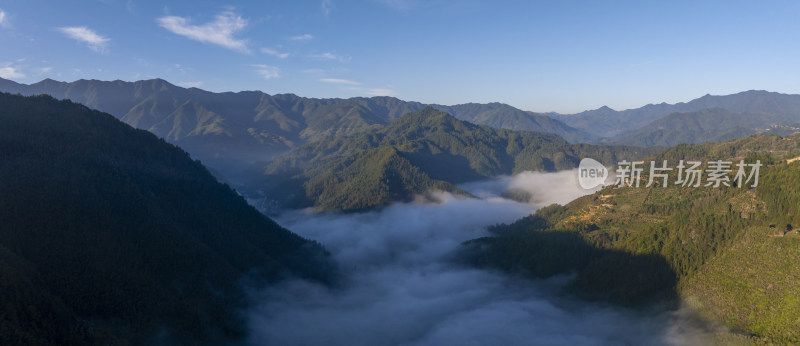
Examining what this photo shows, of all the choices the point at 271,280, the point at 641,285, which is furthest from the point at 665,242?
the point at 271,280

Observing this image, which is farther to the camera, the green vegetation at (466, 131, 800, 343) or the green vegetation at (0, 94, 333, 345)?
the green vegetation at (466, 131, 800, 343)


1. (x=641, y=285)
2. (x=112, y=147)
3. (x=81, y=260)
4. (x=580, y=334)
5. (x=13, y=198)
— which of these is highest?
(x=112, y=147)

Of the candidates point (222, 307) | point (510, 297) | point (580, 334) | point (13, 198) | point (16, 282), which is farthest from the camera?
point (510, 297)

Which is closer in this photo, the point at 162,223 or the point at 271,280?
the point at 162,223

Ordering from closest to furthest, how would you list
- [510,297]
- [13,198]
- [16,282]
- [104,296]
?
[16,282]
[104,296]
[13,198]
[510,297]

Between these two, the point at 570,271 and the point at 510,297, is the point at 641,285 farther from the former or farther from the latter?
the point at 510,297

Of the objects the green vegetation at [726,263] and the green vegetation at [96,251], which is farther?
the green vegetation at [726,263]

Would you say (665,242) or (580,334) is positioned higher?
(665,242)
